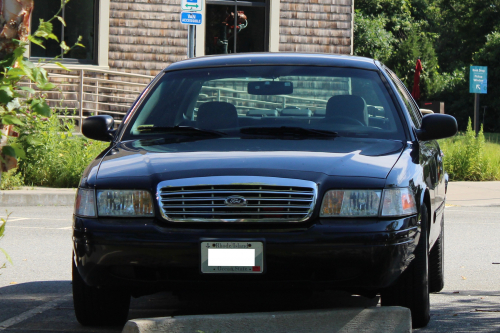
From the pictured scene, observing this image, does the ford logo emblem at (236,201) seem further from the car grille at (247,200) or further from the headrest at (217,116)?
the headrest at (217,116)

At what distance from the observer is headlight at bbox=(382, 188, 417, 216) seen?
13.2ft

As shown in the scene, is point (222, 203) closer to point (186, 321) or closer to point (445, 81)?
point (186, 321)

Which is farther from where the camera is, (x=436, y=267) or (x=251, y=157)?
(x=436, y=267)

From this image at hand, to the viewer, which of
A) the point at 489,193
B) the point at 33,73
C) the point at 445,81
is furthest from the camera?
the point at 445,81

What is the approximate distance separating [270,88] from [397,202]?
1641mm

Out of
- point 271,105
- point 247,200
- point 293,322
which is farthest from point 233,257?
point 271,105

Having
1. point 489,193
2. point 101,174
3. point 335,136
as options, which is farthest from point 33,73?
point 489,193

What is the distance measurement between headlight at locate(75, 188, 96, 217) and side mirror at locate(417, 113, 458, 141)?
2113mm

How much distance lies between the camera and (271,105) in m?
5.34

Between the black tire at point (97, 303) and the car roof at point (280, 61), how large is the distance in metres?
1.77

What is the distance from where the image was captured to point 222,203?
13.1ft

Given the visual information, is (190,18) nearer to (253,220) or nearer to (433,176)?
(433,176)

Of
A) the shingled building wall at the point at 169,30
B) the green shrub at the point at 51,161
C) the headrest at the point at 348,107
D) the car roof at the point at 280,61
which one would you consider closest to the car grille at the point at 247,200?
the headrest at the point at 348,107

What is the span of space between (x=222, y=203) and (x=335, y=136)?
1163 mm
